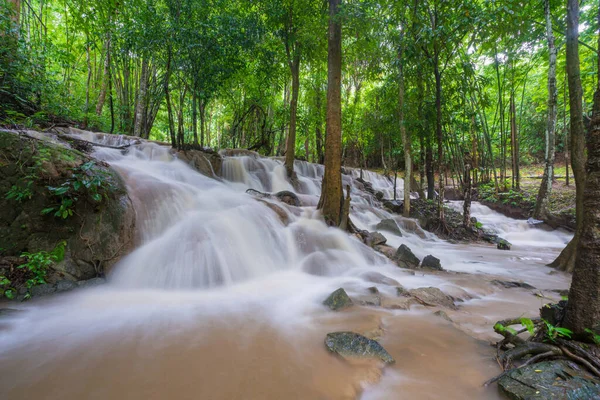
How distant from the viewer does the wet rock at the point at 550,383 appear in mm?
1597

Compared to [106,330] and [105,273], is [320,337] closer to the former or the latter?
[106,330]

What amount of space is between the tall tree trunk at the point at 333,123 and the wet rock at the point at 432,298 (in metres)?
3.39

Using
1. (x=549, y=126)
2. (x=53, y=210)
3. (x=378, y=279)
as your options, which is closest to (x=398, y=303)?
(x=378, y=279)

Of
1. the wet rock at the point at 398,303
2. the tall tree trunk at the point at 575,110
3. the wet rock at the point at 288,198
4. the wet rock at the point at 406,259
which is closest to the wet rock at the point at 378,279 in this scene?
the wet rock at the point at 398,303

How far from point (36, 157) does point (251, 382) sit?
4.18 meters

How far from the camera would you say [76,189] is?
3.74m

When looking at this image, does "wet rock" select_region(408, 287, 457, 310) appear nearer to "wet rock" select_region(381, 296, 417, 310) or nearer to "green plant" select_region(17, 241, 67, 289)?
"wet rock" select_region(381, 296, 417, 310)

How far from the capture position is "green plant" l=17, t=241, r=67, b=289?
138 inches

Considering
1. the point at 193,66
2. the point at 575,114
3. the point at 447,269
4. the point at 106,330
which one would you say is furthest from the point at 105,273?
the point at 575,114

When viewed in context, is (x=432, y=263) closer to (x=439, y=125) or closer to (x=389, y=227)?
(x=389, y=227)

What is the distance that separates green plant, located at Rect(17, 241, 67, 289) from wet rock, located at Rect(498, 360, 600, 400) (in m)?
5.03

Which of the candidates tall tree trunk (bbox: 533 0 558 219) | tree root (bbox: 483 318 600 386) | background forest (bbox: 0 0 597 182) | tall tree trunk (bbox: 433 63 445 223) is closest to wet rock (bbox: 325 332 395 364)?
tree root (bbox: 483 318 600 386)

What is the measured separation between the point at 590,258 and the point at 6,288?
589 cm

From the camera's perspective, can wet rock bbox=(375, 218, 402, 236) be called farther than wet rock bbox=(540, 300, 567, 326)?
Yes
